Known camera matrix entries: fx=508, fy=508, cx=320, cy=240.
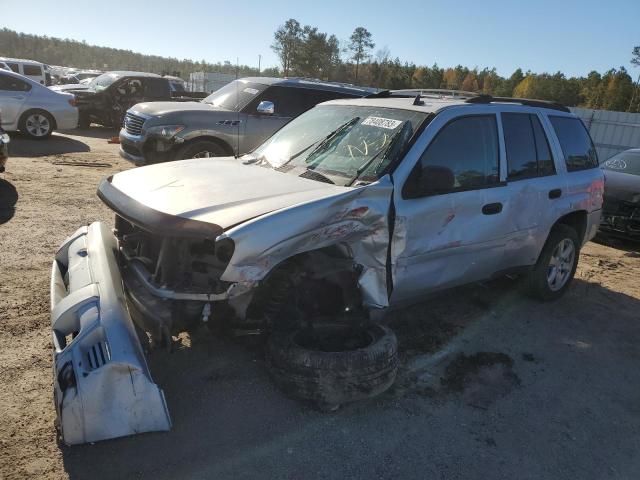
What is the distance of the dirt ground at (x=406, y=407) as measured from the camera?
2.68 meters

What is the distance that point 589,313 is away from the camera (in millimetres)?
5156

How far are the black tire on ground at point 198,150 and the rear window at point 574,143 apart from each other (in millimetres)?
5317

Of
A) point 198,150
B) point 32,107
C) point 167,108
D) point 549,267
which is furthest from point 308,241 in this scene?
point 32,107

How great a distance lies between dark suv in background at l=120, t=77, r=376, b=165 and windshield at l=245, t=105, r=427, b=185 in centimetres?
327

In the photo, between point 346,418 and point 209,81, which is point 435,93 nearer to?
point 346,418

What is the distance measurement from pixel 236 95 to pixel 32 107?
6.58 m

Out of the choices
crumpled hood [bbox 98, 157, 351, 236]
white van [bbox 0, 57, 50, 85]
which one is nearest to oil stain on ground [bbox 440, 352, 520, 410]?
crumpled hood [bbox 98, 157, 351, 236]

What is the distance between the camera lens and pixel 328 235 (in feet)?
10.1

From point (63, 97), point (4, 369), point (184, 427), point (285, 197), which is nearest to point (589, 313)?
point (285, 197)

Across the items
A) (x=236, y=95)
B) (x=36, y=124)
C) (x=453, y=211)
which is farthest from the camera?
(x=36, y=124)

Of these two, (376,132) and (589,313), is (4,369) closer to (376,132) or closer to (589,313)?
(376,132)

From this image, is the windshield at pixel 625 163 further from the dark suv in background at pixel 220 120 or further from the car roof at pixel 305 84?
the dark suv in background at pixel 220 120

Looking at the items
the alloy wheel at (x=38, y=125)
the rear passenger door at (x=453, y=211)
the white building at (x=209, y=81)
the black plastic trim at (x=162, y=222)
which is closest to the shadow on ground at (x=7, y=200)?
the black plastic trim at (x=162, y=222)

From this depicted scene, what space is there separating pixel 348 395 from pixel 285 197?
1.26 m
